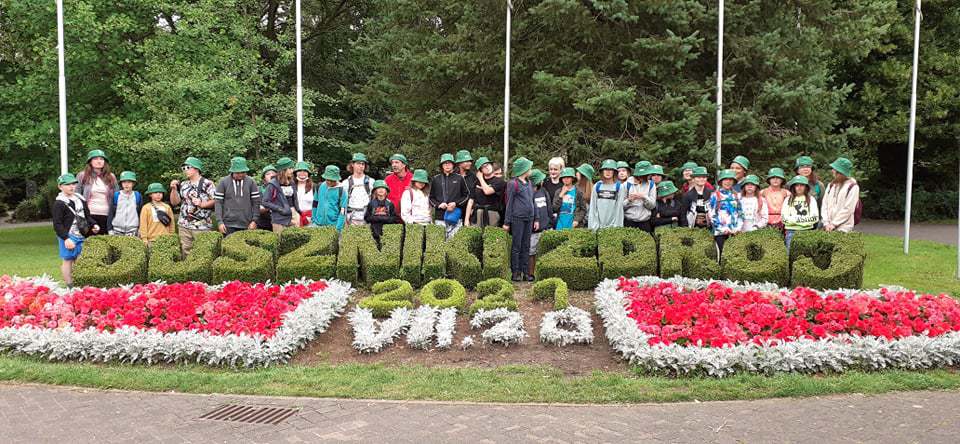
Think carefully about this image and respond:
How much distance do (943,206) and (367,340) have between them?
28698mm

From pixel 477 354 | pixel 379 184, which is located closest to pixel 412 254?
pixel 379 184

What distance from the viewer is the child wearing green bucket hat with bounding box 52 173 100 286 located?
1039 cm

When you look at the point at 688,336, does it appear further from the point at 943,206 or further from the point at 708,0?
the point at 943,206

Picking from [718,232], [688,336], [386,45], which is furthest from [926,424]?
[386,45]

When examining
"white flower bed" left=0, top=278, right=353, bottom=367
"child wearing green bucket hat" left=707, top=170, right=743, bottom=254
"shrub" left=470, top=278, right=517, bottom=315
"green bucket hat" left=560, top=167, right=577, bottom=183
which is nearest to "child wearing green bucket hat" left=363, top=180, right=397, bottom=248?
"shrub" left=470, top=278, right=517, bottom=315

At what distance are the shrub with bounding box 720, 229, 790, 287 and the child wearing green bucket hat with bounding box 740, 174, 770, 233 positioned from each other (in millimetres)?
250

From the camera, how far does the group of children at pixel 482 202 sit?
10.9 metres

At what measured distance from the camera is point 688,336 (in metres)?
7.10

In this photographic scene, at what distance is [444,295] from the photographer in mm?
9719

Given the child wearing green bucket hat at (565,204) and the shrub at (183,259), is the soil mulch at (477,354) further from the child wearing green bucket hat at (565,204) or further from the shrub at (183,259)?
the child wearing green bucket hat at (565,204)

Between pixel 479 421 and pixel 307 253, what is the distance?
228 inches

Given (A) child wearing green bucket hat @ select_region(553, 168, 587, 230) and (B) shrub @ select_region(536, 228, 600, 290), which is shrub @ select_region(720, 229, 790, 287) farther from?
(A) child wearing green bucket hat @ select_region(553, 168, 587, 230)

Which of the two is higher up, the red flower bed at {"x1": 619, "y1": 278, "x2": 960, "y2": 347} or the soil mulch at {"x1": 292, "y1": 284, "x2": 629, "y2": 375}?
the red flower bed at {"x1": 619, "y1": 278, "x2": 960, "y2": 347}

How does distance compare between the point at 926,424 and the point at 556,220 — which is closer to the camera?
the point at 926,424
